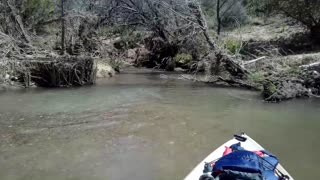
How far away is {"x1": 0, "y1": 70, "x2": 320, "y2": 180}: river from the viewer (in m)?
8.07

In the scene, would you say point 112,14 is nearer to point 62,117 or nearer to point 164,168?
point 62,117

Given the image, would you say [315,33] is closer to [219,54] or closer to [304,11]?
[304,11]

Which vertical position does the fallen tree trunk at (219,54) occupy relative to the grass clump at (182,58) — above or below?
above

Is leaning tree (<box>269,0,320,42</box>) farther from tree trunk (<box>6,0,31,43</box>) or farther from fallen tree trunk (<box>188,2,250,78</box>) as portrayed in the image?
tree trunk (<box>6,0,31,43</box>)

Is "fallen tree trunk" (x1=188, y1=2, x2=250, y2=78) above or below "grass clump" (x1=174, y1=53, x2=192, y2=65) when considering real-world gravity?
above

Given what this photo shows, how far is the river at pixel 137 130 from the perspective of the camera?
318 inches

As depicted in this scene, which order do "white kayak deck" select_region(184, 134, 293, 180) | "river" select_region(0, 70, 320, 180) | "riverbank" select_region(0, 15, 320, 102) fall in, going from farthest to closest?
"riverbank" select_region(0, 15, 320, 102) → "river" select_region(0, 70, 320, 180) → "white kayak deck" select_region(184, 134, 293, 180)

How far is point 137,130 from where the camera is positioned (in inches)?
422

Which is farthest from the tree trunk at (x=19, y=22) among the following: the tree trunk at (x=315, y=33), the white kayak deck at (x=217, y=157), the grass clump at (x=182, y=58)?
the white kayak deck at (x=217, y=157)

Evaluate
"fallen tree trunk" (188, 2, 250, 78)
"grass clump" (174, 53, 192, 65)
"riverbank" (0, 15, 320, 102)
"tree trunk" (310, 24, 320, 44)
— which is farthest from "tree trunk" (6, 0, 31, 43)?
"tree trunk" (310, 24, 320, 44)

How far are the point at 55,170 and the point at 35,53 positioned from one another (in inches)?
448

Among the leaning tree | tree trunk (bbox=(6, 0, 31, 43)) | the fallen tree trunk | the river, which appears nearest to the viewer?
the river

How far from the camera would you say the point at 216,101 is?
14.6m

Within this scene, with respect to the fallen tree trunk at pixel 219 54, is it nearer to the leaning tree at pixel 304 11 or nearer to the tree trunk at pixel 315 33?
the leaning tree at pixel 304 11
